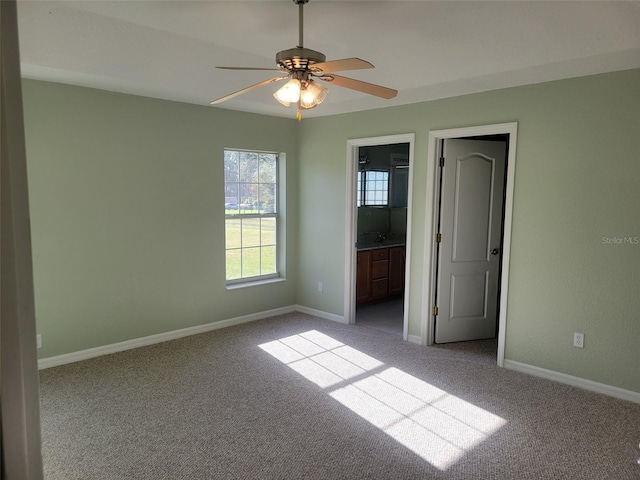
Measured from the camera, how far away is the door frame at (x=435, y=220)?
3672 mm

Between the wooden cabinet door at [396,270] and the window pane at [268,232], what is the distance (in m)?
1.67

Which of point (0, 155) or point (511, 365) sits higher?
point (0, 155)

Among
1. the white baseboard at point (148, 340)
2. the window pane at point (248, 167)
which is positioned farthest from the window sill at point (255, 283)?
the window pane at point (248, 167)

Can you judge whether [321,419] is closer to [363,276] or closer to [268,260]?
[268,260]

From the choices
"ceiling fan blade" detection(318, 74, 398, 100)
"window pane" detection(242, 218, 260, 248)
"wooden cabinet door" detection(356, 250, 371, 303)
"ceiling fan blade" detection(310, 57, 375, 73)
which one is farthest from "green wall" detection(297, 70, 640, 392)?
"window pane" detection(242, 218, 260, 248)

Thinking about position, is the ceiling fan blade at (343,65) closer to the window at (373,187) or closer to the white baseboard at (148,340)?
the white baseboard at (148,340)

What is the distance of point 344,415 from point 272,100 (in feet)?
9.80

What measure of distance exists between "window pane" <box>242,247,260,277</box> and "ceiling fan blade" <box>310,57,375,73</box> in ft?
10.2

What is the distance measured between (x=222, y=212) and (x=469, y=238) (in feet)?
8.48

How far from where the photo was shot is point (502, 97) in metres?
3.66

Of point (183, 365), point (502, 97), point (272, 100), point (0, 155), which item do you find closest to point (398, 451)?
point (183, 365)

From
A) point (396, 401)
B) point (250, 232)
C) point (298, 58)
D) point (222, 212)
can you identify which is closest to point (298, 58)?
point (298, 58)

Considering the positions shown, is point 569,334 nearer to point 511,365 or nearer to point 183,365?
point 511,365

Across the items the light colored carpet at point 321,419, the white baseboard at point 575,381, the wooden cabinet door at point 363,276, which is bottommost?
the light colored carpet at point 321,419
